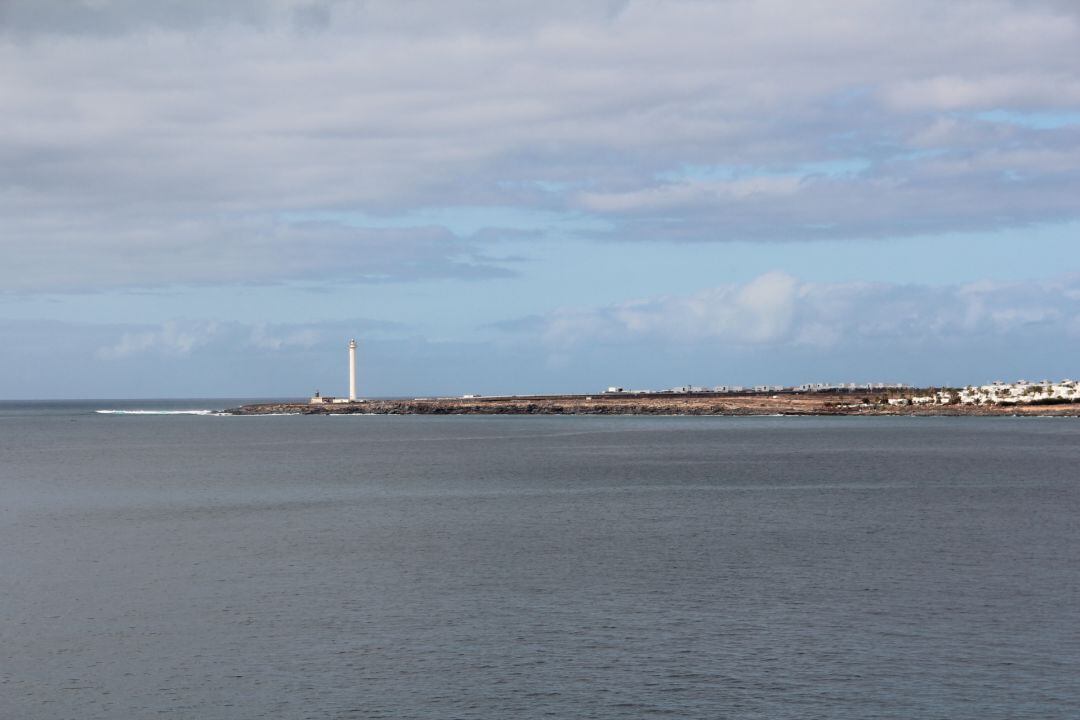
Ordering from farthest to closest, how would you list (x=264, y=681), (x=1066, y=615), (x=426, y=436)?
(x=426, y=436)
(x=1066, y=615)
(x=264, y=681)

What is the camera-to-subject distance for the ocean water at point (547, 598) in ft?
78.8

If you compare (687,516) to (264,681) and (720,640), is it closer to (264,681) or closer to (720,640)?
(720,640)

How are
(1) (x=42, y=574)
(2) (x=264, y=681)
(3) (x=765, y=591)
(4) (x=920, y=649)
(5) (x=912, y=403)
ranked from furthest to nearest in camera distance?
(5) (x=912, y=403) → (1) (x=42, y=574) → (3) (x=765, y=591) → (4) (x=920, y=649) → (2) (x=264, y=681)

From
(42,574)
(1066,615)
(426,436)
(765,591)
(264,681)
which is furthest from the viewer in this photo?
(426,436)

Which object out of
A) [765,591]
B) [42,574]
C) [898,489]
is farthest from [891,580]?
[898,489]

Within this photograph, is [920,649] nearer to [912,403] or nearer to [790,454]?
[790,454]

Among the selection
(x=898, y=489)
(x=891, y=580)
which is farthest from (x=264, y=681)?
(x=898, y=489)

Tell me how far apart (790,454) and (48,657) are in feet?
245

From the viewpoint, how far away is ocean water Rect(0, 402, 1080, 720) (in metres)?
24.0

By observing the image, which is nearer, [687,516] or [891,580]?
[891,580]

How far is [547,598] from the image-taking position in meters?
32.8

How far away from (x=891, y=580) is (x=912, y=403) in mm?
158592

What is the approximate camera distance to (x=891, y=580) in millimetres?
35188

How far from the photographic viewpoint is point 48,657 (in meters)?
27.1
